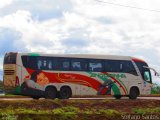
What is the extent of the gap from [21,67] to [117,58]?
7.17 meters

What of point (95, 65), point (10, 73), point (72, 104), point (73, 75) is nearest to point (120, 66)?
point (95, 65)

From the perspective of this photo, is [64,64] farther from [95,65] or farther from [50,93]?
[95,65]

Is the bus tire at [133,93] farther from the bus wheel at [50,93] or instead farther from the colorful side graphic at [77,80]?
the bus wheel at [50,93]

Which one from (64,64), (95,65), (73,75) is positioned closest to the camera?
(64,64)

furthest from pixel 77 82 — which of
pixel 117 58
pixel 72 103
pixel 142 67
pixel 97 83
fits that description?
pixel 72 103

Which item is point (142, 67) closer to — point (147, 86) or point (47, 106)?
point (147, 86)

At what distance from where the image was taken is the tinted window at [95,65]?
101 ft

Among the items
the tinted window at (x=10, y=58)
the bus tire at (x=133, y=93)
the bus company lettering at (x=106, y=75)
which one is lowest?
the bus tire at (x=133, y=93)

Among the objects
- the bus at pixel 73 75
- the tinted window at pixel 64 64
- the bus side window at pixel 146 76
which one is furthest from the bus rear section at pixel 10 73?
the bus side window at pixel 146 76

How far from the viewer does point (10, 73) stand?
28750 mm

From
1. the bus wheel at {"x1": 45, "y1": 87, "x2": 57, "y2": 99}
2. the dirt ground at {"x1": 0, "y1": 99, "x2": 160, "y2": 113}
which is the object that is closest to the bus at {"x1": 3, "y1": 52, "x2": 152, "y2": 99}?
the bus wheel at {"x1": 45, "y1": 87, "x2": 57, "y2": 99}

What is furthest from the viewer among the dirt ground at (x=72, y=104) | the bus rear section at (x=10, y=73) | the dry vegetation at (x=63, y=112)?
the bus rear section at (x=10, y=73)

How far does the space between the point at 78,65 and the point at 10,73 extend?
4346mm

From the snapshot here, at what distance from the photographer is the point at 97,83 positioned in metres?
31.3
